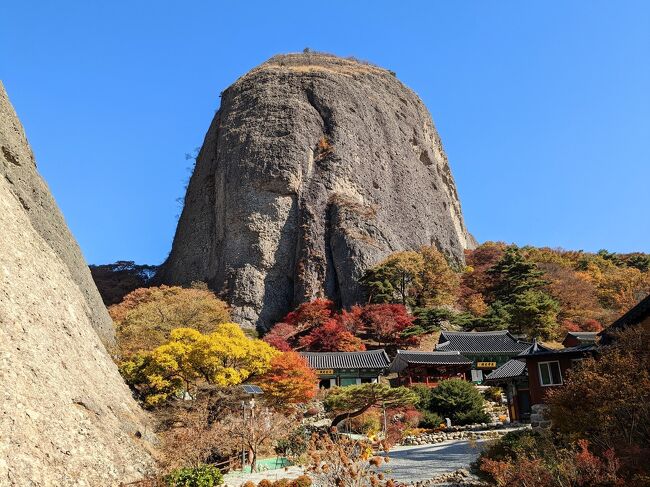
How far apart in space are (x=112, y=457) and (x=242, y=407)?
6781mm

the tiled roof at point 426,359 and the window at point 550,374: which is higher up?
the tiled roof at point 426,359

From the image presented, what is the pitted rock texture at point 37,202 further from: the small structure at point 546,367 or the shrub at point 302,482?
the small structure at point 546,367

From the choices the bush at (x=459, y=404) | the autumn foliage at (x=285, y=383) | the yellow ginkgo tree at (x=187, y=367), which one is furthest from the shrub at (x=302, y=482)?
the bush at (x=459, y=404)

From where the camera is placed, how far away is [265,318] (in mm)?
45469

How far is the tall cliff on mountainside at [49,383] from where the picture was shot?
35.8 feet

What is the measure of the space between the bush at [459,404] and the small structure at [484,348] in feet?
29.7

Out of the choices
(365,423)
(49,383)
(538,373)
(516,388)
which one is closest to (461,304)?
(516,388)

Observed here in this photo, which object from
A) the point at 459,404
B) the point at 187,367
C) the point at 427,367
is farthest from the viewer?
the point at 427,367

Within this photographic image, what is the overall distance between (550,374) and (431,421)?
26.7 feet

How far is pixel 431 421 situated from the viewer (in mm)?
25891

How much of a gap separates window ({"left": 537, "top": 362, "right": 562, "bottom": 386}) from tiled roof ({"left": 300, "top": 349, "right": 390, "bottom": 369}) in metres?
15.8

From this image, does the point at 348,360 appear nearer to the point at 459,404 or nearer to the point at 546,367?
the point at 459,404

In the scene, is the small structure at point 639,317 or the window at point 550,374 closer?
the small structure at point 639,317

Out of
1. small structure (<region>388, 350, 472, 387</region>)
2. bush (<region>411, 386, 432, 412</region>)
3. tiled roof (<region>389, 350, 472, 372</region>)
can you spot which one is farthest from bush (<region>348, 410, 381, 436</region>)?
tiled roof (<region>389, 350, 472, 372</region>)
